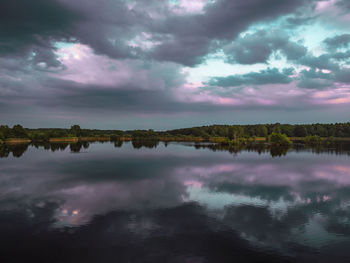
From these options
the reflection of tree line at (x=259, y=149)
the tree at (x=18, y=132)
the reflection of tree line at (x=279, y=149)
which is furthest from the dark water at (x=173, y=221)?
the tree at (x=18, y=132)

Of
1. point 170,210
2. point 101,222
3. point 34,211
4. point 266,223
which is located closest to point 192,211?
point 170,210

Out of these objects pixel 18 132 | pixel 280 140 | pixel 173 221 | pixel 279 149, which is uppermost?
pixel 18 132

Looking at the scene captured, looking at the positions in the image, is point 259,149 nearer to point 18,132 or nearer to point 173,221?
point 173,221

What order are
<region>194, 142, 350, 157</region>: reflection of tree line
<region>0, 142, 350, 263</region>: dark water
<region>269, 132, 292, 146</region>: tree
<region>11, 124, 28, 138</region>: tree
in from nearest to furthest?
1. <region>0, 142, 350, 263</region>: dark water
2. <region>194, 142, 350, 157</region>: reflection of tree line
3. <region>269, 132, 292, 146</region>: tree
4. <region>11, 124, 28, 138</region>: tree

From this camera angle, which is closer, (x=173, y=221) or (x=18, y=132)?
(x=173, y=221)

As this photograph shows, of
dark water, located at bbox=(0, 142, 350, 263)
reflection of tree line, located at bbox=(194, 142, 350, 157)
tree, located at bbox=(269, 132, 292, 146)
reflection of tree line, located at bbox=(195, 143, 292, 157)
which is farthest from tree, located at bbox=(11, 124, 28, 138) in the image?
tree, located at bbox=(269, 132, 292, 146)

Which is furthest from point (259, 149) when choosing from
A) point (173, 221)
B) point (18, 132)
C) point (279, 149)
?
point (18, 132)

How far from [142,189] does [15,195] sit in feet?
53.5

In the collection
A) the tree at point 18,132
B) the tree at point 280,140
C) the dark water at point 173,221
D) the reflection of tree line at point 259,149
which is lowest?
the dark water at point 173,221

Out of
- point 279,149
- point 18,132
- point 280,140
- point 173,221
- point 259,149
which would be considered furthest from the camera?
point 18,132

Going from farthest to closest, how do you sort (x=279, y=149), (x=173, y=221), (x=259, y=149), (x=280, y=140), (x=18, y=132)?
1. (x=18, y=132)
2. (x=280, y=140)
3. (x=279, y=149)
4. (x=259, y=149)
5. (x=173, y=221)

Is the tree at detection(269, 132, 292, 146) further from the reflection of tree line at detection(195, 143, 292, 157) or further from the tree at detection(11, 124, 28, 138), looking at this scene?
the tree at detection(11, 124, 28, 138)

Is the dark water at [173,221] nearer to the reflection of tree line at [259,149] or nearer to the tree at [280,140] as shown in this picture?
the reflection of tree line at [259,149]

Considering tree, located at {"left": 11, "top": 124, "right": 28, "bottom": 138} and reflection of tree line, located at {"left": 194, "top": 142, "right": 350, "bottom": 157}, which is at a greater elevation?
tree, located at {"left": 11, "top": 124, "right": 28, "bottom": 138}
